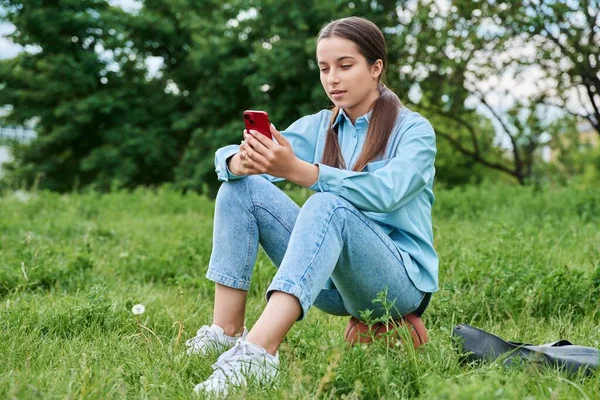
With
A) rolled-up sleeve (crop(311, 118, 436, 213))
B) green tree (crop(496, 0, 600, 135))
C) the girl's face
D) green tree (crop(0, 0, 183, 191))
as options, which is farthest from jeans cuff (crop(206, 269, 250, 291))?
green tree (crop(0, 0, 183, 191))

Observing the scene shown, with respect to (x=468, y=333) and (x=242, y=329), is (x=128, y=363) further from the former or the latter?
(x=468, y=333)

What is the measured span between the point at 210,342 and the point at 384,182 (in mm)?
877

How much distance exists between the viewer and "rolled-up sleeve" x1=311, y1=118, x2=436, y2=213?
2.21 meters


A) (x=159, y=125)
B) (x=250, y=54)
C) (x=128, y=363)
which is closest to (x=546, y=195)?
(x=128, y=363)

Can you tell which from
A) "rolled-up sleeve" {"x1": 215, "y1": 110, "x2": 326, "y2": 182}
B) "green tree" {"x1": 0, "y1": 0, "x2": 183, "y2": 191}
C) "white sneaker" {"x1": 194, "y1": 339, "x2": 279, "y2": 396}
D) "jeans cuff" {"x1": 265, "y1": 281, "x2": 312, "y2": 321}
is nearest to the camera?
"white sneaker" {"x1": 194, "y1": 339, "x2": 279, "y2": 396}

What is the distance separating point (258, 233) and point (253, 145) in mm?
430

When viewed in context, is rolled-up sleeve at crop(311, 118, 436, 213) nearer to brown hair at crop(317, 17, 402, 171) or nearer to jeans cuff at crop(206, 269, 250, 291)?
brown hair at crop(317, 17, 402, 171)

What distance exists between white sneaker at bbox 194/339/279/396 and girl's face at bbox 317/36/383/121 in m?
1.03

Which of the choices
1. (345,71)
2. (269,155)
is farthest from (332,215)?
(345,71)

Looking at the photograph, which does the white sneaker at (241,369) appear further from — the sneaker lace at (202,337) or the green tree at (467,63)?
the green tree at (467,63)

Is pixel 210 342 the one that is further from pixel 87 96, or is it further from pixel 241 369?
pixel 87 96

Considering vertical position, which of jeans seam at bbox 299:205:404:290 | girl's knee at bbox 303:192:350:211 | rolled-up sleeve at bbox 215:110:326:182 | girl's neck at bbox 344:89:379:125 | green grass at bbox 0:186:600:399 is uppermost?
girl's neck at bbox 344:89:379:125

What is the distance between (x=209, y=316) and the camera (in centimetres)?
314

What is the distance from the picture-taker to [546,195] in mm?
6988
